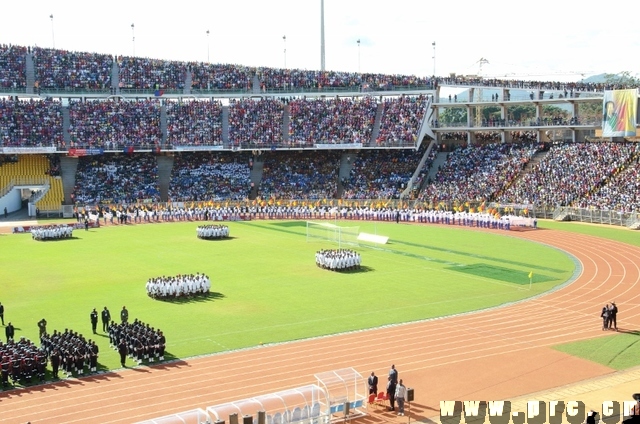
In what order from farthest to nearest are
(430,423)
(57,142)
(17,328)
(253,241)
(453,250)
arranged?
(57,142)
(253,241)
(453,250)
(17,328)
(430,423)

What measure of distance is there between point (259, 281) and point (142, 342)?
1153 cm

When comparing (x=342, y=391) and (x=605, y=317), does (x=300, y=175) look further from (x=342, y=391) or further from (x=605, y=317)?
(x=342, y=391)

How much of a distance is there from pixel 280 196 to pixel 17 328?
137ft

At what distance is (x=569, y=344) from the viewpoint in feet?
74.9

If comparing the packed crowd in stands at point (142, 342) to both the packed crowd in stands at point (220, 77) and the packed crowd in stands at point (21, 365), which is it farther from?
the packed crowd in stands at point (220, 77)

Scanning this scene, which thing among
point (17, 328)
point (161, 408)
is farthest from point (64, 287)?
point (161, 408)

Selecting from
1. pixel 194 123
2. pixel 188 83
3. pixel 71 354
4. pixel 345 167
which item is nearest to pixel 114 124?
pixel 194 123

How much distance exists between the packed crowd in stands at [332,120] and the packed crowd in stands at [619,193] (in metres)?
22.6

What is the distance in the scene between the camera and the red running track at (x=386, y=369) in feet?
58.6

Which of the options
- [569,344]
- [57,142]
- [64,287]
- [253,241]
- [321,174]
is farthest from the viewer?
[321,174]

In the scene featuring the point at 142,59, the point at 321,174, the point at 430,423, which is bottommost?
the point at 430,423

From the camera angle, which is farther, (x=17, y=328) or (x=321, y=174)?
(x=321, y=174)

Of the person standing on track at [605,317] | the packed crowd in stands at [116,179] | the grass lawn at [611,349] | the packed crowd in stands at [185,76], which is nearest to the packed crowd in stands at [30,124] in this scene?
the packed crowd in stands at [185,76]

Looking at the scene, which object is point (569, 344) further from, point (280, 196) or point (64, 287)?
point (280, 196)
